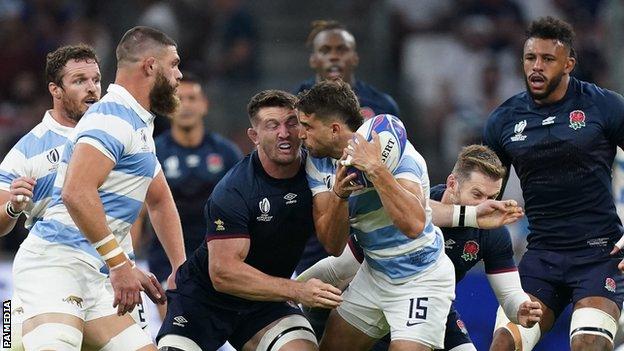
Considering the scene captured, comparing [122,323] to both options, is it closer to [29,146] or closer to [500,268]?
[29,146]

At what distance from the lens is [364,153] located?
6102mm

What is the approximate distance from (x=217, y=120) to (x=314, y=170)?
7.97 meters

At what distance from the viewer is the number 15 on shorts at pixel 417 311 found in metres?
6.56

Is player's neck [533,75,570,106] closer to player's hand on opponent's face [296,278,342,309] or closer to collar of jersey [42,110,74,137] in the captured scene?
player's hand on opponent's face [296,278,342,309]

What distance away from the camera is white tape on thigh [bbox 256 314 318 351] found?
6.89 meters

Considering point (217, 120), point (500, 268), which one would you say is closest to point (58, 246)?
point (500, 268)

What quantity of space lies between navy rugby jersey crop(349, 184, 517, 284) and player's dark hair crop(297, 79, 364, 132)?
102 centimetres

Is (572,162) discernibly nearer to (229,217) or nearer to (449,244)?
(449,244)

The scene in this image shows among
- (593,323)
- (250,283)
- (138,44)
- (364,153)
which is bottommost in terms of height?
(593,323)

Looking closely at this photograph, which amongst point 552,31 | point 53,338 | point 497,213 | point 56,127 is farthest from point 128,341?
point 552,31

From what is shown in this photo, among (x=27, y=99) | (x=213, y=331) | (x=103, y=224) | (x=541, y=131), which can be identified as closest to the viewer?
(x=103, y=224)

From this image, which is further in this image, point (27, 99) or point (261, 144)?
point (27, 99)

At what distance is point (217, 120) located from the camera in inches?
573

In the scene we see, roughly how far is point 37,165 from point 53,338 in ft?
3.69
